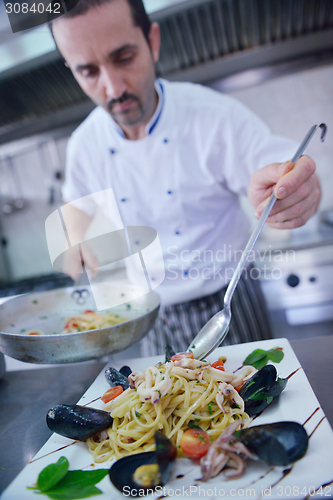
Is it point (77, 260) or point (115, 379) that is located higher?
point (77, 260)

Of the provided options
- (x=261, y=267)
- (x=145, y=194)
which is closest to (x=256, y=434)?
(x=145, y=194)

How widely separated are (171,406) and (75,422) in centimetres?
23

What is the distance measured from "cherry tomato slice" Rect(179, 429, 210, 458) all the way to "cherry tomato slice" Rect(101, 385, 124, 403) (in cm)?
25

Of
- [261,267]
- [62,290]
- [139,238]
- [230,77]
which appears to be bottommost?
[261,267]

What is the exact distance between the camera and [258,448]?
1.98 ft

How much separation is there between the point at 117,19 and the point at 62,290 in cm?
96

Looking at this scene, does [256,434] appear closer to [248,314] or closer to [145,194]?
[248,314]

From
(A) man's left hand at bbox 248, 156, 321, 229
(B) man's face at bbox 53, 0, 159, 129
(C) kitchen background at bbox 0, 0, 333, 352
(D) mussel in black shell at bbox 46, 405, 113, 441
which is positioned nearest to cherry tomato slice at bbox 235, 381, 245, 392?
(D) mussel in black shell at bbox 46, 405, 113, 441

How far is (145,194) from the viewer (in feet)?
5.50

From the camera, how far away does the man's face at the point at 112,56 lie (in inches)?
44.5

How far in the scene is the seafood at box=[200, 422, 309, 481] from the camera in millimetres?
591

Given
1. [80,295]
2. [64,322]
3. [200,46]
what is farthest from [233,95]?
[64,322]

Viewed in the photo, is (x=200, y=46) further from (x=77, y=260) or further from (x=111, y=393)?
(x=111, y=393)

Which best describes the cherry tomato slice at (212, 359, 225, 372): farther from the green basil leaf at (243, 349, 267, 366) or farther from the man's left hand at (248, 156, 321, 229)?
the man's left hand at (248, 156, 321, 229)
